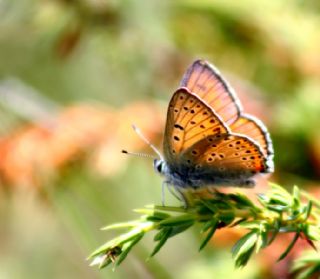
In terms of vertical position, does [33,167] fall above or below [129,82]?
below

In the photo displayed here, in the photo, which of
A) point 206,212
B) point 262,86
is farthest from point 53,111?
point 206,212

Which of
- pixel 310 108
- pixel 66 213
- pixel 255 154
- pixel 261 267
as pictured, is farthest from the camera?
pixel 310 108

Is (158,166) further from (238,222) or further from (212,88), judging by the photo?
(238,222)

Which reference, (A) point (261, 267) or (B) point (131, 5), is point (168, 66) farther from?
(A) point (261, 267)

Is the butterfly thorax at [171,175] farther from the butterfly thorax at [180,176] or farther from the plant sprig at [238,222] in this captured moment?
the plant sprig at [238,222]

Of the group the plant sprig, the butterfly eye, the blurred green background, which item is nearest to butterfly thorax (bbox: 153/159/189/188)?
the butterfly eye

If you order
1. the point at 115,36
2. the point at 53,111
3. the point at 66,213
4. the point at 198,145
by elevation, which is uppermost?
the point at 115,36
